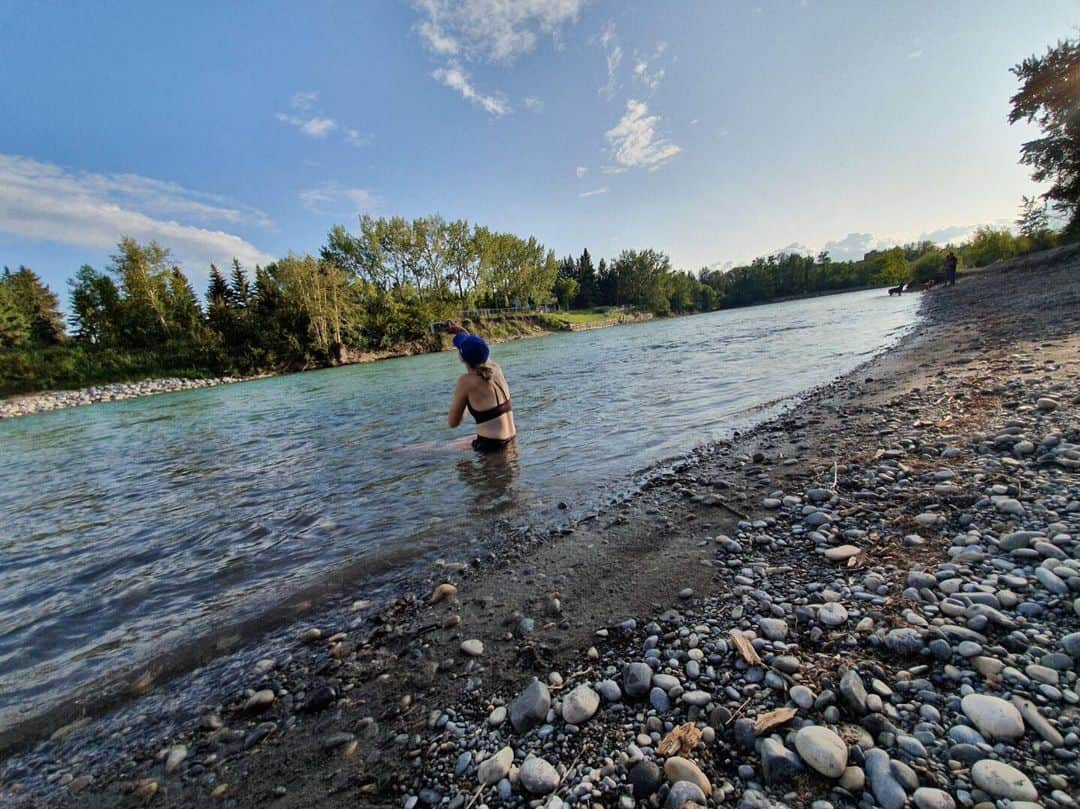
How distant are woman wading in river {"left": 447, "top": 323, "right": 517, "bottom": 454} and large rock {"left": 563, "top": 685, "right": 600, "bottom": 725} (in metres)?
5.65

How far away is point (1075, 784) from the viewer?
1441 millimetres

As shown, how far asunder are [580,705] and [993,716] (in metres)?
1.69

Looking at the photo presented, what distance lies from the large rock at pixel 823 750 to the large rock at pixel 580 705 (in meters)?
0.91

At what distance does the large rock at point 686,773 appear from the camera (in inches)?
65.7

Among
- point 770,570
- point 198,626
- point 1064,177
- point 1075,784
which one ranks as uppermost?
point 1064,177

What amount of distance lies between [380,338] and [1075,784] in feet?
211

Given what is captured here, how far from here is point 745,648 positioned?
2.35 metres

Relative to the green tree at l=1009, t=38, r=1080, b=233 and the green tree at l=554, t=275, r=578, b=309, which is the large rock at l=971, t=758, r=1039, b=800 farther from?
the green tree at l=554, t=275, r=578, b=309

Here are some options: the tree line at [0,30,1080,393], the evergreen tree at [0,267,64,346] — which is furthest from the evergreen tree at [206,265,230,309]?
the evergreen tree at [0,267,64,346]

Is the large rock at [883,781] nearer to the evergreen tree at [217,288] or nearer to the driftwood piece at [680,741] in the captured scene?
the driftwood piece at [680,741]

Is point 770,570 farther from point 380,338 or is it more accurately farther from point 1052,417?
point 380,338

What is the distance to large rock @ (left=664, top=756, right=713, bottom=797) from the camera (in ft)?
5.47

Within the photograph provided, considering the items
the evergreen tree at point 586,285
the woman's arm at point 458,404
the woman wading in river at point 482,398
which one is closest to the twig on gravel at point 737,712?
the woman wading in river at point 482,398

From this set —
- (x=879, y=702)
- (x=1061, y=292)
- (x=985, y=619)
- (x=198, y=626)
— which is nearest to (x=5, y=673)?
(x=198, y=626)
